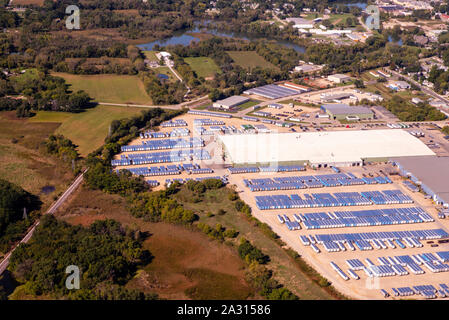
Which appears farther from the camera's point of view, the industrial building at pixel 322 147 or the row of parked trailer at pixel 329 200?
the industrial building at pixel 322 147

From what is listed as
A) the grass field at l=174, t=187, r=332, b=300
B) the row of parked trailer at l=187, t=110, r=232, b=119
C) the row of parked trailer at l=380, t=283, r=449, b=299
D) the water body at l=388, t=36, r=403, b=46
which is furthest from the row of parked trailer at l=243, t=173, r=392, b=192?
the water body at l=388, t=36, r=403, b=46

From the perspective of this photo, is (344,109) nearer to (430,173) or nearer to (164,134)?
(430,173)

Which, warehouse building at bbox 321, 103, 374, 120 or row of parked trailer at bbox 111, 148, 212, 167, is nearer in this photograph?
row of parked trailer at bbox 111, 148, 212, 167

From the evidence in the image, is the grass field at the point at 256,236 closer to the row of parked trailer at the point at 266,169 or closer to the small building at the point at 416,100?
the row of parked trailer at the point at 266,169

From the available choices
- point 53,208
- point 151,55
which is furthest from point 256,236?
point 151,55

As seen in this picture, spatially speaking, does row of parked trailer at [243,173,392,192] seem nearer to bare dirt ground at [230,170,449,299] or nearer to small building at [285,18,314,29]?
bare dirt ground at [230,170,449,299]

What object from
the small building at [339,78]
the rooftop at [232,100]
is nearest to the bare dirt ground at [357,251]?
the rooftop at [232,100]
